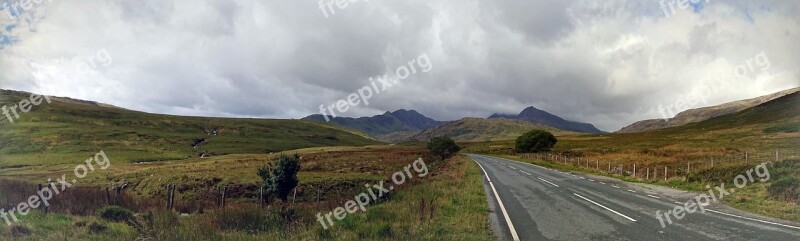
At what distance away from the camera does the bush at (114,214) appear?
1425cm

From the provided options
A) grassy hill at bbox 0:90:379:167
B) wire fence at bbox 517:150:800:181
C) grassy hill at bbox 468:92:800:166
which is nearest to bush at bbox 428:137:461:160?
grassy hill at bbox 468:92:800:166

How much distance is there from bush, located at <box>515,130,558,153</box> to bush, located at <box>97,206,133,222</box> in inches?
3758

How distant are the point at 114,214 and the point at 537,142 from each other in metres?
96.5

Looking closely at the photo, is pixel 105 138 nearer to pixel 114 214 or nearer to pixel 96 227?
pixel 114 214

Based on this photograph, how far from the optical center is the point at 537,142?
101938mm

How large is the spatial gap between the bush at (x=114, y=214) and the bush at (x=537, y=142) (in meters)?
95.5

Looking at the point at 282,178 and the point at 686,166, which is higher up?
the point at 686,166

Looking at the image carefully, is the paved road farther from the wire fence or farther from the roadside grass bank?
the wire fence

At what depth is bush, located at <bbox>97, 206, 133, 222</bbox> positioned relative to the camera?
14252mm

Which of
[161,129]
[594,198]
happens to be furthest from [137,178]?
[161,129]

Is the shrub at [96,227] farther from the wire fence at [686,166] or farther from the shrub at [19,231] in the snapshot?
the wire fence at [686,166]

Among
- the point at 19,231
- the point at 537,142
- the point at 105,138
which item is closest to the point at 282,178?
the point at 19,231

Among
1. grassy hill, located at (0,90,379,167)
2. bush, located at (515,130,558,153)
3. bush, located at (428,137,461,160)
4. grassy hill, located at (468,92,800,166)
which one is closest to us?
grassy hill, located at (468,92,800,166)

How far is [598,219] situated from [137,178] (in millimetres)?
44154
